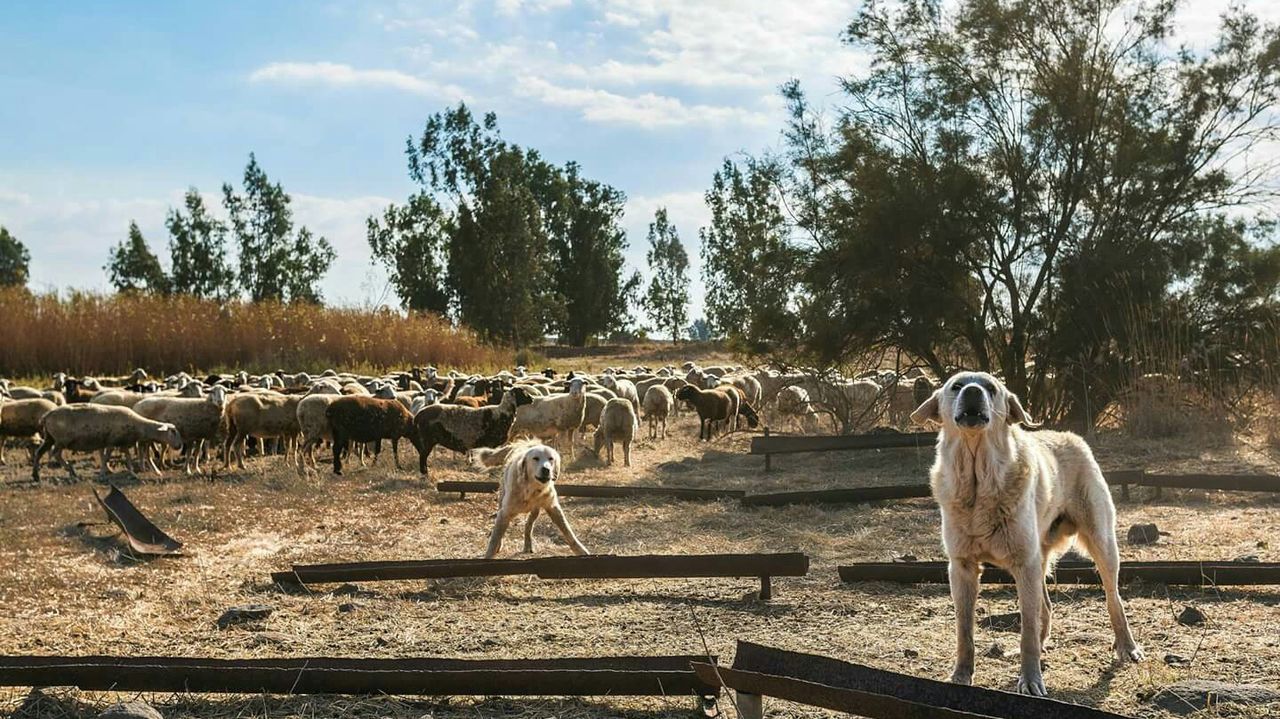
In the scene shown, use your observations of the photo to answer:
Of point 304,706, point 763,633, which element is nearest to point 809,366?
point 763,633

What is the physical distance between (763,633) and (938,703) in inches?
104

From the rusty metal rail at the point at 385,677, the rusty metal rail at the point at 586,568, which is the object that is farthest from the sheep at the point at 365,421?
the rusty metal rail at the point at 385,677

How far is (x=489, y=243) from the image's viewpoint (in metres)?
51.2

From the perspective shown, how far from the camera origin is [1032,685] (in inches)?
207

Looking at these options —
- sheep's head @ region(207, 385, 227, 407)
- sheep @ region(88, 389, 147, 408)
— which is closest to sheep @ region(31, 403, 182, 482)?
sheep's head @ region(207, 385, 227, 407)

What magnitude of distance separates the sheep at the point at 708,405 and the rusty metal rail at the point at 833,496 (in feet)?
30.3

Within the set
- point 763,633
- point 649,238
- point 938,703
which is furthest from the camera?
point 649,238

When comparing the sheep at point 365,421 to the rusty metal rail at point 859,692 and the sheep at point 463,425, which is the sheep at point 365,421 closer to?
the sheep at point 463,425

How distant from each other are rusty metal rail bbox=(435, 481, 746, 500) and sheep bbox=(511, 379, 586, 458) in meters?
5.20

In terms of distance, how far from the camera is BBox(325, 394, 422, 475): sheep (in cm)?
1677

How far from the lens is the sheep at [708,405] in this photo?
854 inches

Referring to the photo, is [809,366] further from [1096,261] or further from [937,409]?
[937,409]

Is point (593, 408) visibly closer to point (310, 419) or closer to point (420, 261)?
point (310, 419)

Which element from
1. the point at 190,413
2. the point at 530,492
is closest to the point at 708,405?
the point at 190,413
